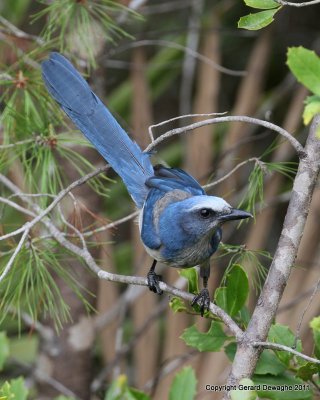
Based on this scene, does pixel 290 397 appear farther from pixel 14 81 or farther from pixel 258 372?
pixel 14 81

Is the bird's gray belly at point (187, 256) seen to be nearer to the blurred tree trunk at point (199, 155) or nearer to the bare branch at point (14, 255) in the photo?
the bare branch at point (14, 255)

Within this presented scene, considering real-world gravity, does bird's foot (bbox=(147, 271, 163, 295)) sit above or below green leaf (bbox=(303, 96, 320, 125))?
below

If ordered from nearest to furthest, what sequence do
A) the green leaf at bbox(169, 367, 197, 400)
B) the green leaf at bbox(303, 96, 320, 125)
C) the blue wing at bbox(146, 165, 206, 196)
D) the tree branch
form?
the green leaf at bbox(303, 96, 320, 125) → the tree branch → the green leaf at bbox(169, 367, 197, 400) → the blue wing at bbox(146, 165, 206, 196)

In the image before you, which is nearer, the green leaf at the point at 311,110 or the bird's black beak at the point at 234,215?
the green leaf at the point at 311,110

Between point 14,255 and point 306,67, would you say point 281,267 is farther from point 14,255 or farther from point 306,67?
point 14,255

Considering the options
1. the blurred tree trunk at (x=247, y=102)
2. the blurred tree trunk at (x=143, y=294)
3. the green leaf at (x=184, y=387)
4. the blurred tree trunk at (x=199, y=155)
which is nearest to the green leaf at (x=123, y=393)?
the green leaf at (x=184, y=387)

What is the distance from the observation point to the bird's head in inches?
74.5

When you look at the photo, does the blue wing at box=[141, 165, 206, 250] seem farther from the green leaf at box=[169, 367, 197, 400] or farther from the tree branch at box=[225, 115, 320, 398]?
the tree branch at box=[225, 115, 320, 398]

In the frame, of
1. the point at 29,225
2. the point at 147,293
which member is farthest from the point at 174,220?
the point at 147,293

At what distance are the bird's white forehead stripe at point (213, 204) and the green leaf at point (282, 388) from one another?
1.44ft

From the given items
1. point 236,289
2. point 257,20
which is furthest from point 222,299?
point 257,20

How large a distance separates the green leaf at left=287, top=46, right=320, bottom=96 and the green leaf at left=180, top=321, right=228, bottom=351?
2.47 feet

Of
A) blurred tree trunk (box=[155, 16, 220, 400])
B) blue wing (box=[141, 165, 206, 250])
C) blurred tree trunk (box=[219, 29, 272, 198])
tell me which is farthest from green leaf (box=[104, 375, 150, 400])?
blurred tree trunk (box=[219, 29, 272, 198])

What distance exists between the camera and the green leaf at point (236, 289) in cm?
174
